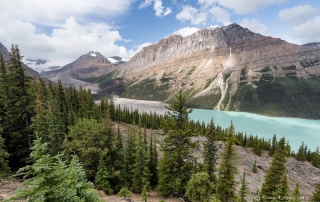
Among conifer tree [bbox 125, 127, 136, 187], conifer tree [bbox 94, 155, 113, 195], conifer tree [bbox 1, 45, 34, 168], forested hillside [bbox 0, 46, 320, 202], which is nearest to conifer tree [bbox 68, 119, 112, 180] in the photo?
forested hillside [bbox 0, 46, 320, 202]

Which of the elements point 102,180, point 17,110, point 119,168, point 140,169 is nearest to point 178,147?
point 140,169

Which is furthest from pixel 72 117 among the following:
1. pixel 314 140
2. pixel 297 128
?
pixel 297 128

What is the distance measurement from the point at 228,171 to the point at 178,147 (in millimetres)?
6323

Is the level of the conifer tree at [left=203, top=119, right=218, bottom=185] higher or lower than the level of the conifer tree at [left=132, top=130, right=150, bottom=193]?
higher

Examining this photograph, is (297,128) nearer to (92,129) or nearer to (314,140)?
(314,140)

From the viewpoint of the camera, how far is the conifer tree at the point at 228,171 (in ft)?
60.5

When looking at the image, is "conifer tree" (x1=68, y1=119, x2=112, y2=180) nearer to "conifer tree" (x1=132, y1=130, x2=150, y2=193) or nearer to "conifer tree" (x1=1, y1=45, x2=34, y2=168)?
"conifer tree" (x1=132, y1=130, x2=150, y2=193)

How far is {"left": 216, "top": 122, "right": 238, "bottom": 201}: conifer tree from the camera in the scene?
18438 millimetres

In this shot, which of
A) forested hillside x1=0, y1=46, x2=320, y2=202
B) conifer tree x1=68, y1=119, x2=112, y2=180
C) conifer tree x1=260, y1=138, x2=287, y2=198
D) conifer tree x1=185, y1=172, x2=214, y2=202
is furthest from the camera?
conifer tree x1=68, y1=119, x2=112, y2=180

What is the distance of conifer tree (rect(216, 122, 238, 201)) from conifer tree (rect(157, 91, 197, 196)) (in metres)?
3.65

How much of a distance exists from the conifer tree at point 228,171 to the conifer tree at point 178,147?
3.65 m

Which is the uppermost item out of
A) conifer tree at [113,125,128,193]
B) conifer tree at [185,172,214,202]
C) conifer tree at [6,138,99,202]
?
conifer tree at [6,138,99,202]

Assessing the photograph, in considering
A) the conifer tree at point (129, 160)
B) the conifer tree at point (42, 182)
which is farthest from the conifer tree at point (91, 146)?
the conifer tree at point (42, 182)

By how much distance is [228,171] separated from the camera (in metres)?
18.9
